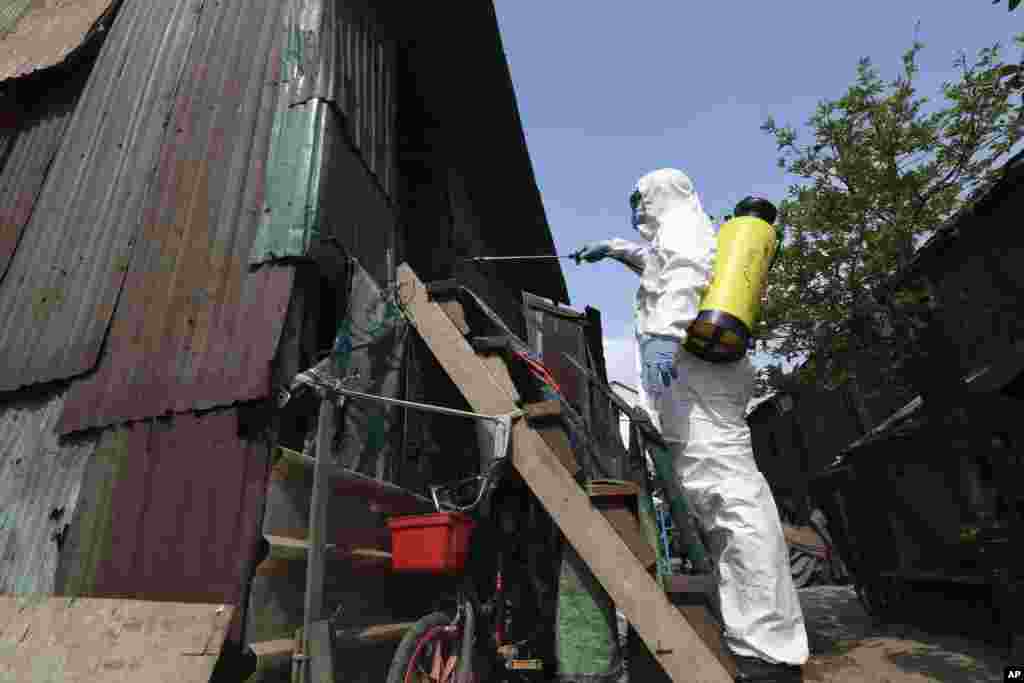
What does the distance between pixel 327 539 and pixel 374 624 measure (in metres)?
0.60

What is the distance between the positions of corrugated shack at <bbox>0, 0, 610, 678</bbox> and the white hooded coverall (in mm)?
1868

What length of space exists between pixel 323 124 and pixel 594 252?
233cm

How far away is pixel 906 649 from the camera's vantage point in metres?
6.99

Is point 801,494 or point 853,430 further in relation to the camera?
point 801,494

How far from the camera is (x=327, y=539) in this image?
2.72 metres

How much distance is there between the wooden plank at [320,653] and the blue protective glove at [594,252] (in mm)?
2760

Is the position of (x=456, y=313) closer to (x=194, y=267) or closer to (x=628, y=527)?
(x=628, y=527)

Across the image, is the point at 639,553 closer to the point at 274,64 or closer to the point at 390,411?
the point at 390,411

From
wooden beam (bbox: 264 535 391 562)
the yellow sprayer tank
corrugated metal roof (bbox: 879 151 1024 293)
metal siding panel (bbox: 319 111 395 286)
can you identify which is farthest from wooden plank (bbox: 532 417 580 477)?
corrugated metal roof (bbox: 879 151 1024 293)

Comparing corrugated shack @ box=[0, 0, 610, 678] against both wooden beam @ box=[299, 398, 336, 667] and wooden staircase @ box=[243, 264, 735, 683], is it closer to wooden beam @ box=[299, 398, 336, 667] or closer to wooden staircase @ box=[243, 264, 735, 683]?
wooden staircase @ box=[243, 264, 735, 683]

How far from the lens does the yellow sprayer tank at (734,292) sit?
2.65m

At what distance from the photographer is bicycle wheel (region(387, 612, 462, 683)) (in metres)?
2.41

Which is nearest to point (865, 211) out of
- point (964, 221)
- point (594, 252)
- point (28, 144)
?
point (964, 221)

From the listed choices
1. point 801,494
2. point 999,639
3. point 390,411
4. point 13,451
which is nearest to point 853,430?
point 801,494
